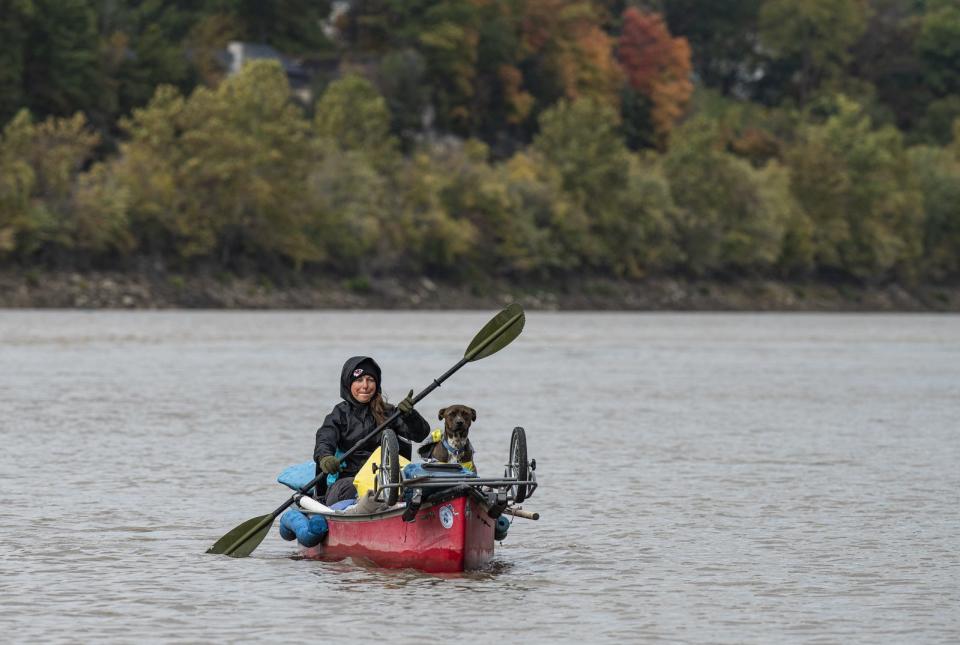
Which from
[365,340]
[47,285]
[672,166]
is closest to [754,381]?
[365,340]

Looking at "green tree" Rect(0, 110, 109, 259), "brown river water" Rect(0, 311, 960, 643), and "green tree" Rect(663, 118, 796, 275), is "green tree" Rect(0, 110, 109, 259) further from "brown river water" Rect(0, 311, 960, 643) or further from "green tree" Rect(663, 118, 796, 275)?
"brown river water" Rect(0, 311, 960, 643)

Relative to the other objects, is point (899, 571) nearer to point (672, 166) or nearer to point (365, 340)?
point (365, 340)

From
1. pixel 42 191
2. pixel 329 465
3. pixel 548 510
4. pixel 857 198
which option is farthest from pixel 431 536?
pixel 857 198

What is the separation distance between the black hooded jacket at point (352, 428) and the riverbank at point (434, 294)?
341ft

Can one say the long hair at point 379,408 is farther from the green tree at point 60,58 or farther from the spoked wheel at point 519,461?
the green tree at point 60,58

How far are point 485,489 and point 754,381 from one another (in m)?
41.5

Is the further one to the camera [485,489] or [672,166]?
[672,166]

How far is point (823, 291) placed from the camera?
578 ft

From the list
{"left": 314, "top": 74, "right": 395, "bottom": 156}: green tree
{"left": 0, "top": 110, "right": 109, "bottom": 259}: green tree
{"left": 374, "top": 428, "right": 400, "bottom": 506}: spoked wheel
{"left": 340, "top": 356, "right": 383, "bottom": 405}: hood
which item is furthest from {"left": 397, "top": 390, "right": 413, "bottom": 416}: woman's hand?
{"left": 314, "top": 74, "right": 395, "bottom": 156}: green tree

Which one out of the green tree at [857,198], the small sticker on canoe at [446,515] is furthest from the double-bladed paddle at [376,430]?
the green tree at [857,198]

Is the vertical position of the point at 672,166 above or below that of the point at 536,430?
above

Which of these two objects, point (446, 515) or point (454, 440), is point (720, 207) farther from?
point (446, 515)

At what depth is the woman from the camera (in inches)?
805

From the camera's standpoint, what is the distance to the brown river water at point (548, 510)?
18.1 metres
